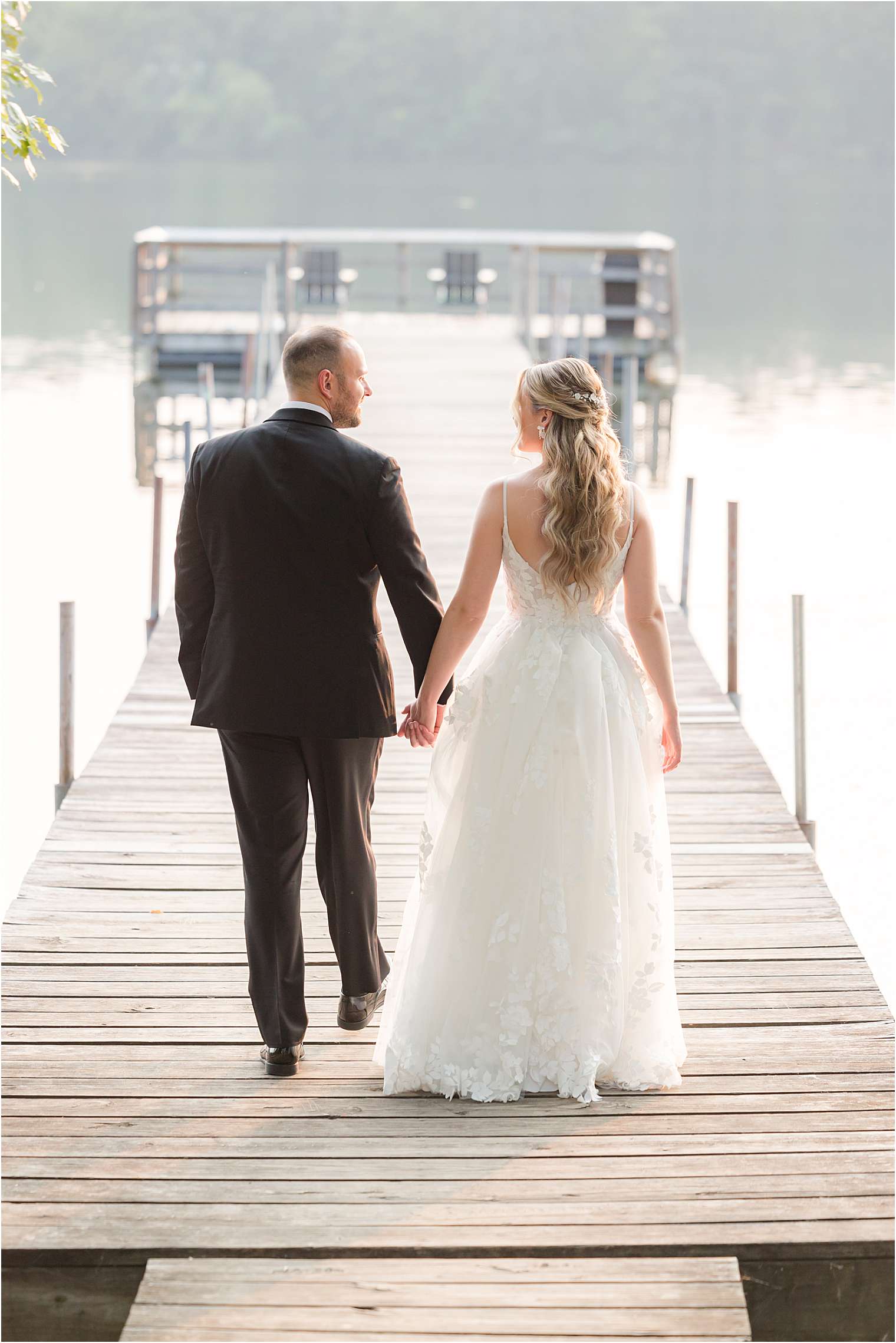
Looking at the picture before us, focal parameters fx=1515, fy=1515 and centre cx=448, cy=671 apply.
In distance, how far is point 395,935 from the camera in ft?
13.3

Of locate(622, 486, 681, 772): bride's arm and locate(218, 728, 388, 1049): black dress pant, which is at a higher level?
locate(622, 486, 681, 772): bride's arm

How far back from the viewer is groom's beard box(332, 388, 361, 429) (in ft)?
10.1

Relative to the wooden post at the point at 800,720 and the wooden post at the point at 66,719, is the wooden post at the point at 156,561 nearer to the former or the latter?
the wooden post at the point at 66,719

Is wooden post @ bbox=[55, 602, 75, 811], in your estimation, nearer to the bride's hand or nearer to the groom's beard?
the groom's beard

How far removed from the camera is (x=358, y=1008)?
3398 mm

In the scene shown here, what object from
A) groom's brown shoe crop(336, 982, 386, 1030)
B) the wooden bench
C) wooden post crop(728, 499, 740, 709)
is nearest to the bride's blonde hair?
groom's brown shoe crop(336, 982, 386, 1030)

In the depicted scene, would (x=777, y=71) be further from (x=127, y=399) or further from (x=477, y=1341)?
(x=477, y=1341)

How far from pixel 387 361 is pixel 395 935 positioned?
11796mm

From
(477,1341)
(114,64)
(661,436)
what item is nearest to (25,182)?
(114,64)

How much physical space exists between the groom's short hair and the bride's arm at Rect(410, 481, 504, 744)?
0.42 metres

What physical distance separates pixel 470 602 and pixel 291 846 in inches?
24.7

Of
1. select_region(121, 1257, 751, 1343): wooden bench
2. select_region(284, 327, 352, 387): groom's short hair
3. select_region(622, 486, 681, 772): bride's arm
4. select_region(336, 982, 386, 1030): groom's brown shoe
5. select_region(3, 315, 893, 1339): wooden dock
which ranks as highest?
select_region(284, 327, 352, 387): groom's short hair

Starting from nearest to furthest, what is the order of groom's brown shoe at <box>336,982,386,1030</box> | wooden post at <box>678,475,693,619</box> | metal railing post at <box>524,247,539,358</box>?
groom's brown shoe at <box>336,982,386,1030</box> < wooden post at <box>678,475,693,619</box> < metal railing post at <box>524,247,539,358</box>

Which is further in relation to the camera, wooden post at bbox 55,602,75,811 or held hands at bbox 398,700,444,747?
wooden post at bbox 55,602,75,811
